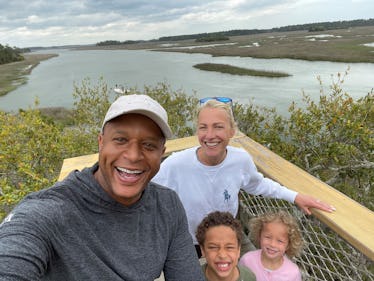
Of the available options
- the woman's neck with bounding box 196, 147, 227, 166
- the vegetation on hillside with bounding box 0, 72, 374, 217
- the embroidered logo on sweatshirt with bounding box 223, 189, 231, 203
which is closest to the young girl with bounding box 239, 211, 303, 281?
the embroidered logo on sweatshirt with bounding box 223, 189, 231, 203

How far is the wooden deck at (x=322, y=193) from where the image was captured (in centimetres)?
139

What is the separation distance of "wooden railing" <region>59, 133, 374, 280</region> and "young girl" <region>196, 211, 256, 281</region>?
0.46 metres

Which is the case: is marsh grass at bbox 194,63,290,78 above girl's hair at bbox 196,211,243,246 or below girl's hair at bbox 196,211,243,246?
below

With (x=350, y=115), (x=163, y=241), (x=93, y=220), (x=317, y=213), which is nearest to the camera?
(x=93, y=220)

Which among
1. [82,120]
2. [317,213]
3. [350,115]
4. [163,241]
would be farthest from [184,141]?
[82,120]

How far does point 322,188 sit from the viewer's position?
71.9 inches

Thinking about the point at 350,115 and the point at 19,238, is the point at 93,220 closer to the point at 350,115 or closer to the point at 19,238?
the point at 19,238

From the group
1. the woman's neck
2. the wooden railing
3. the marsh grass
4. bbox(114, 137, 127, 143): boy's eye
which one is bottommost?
the marsh grass

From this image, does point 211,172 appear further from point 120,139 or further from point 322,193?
point 120,139

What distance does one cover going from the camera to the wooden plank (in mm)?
1378

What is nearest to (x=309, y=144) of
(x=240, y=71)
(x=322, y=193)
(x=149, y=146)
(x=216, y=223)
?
(x=322, y=193)

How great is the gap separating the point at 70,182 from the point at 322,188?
4.64 ft

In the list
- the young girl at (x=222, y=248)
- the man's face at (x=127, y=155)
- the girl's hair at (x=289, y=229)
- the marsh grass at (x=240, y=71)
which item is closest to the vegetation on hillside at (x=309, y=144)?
the girl's hair at (x=289, y=229)

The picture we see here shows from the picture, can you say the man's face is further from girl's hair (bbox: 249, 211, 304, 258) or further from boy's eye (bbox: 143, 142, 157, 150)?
girl's hair (bbox: 249, 211, 304, 258)
